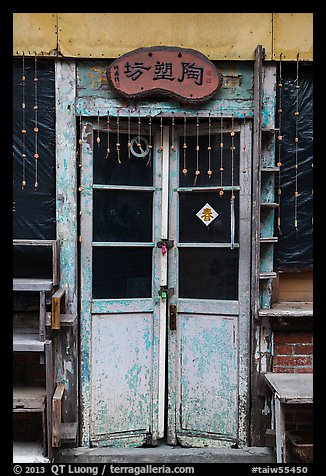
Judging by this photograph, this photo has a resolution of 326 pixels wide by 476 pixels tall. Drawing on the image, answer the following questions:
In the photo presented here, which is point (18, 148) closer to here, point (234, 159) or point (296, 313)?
point (234, 159)

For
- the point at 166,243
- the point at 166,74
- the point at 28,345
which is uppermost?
the point at 166,74

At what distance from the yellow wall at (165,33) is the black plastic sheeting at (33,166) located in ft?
0.63

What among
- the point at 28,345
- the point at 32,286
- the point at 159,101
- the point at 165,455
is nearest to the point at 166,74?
the point at 159,101

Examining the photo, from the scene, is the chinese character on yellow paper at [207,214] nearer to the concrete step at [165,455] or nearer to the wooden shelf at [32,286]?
the wooden shelf at [32,286]

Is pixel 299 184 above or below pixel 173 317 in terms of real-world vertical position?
above

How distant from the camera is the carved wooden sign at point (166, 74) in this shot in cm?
320

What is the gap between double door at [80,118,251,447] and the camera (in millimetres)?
3367

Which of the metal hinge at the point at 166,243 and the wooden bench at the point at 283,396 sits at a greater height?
the metal hinge at the point at 166,243

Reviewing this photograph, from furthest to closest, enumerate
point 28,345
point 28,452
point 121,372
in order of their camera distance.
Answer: point 121,372 < point 28,452 < point 28,345

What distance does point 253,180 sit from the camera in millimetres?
3297

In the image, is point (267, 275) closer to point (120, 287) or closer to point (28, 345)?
point (120, 287)

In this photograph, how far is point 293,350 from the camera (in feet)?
11.1

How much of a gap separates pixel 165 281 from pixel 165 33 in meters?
1.86
